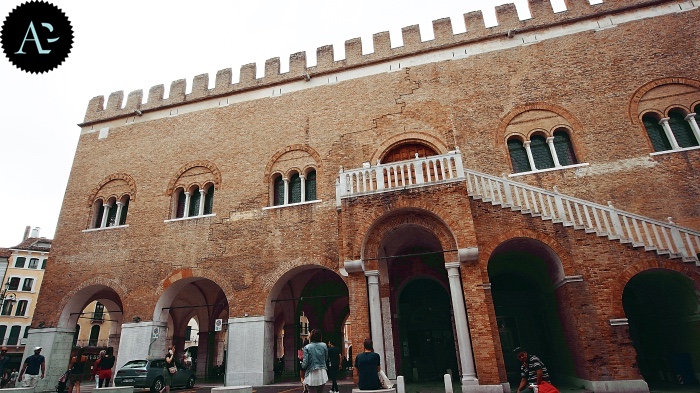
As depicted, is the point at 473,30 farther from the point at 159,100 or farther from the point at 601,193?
the point at 159,100

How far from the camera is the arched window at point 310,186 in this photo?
14.4m

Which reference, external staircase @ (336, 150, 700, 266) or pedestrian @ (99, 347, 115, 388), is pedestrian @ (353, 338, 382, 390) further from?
pedestrian @ (99, 347, 115, 388)

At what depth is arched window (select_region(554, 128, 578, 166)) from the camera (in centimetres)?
1259

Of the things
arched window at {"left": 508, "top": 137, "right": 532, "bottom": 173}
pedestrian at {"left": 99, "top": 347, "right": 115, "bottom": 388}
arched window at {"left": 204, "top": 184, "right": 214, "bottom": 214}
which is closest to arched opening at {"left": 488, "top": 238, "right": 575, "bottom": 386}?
arched window at {"left": 508, "top": 137, "right": 532, "bottom": 173}

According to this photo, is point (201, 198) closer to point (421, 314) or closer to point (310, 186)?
point (310, 186)

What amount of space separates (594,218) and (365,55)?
33.2ft

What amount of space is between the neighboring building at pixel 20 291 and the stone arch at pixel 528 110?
43.3 m

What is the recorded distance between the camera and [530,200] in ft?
36.1

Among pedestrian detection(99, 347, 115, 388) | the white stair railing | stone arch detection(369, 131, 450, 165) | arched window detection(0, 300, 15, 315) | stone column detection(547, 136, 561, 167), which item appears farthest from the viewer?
arched window detection(0, 300, 15, 315)

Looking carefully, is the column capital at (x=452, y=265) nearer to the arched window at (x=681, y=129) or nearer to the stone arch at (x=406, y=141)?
the stone arch at (x=406, y=141)

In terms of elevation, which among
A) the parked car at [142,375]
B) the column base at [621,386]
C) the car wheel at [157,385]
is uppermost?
the parked car at [142,375]

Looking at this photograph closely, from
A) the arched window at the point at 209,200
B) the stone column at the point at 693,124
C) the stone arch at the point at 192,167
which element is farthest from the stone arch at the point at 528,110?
the arched window at the point at 209,200

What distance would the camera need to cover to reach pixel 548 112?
43.1 feet

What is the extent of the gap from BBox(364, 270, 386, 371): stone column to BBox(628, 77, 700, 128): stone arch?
9574 millimetres
